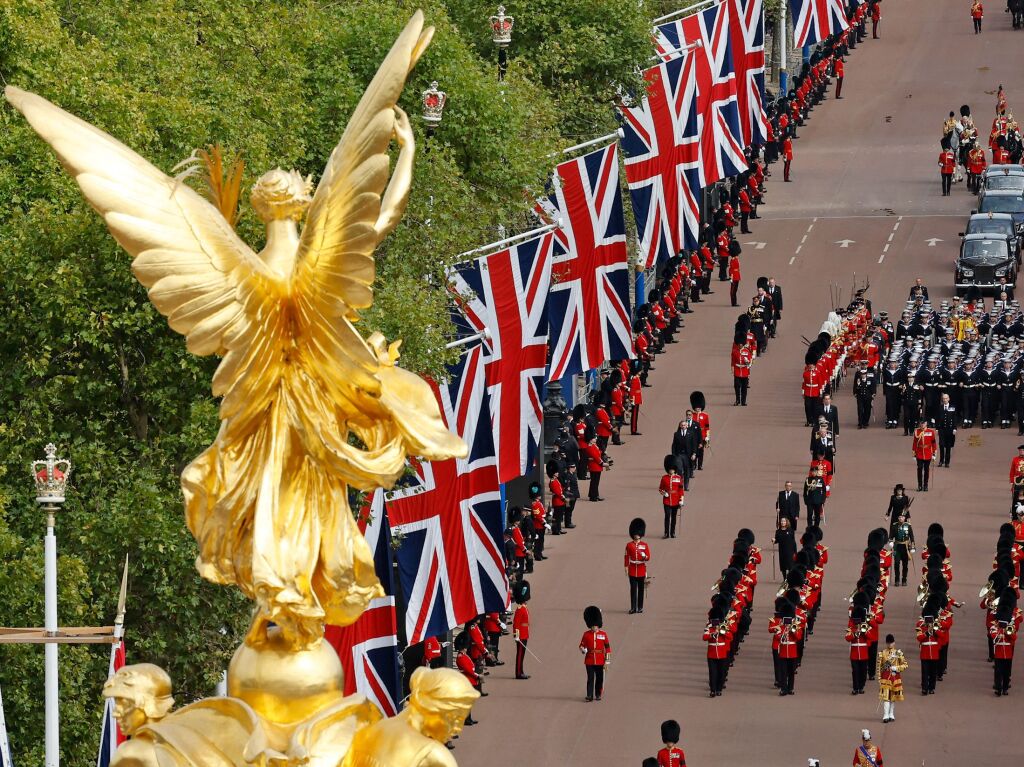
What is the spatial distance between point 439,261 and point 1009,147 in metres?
52.9

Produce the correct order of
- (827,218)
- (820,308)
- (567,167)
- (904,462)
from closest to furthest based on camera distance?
(567,167)
(904,462)
(820,308)
(827,218)

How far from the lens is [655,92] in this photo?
2788 inches

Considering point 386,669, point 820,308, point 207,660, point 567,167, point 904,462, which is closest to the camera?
point 386,669

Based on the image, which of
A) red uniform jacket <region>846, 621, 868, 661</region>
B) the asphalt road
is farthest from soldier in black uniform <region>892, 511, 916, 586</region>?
red uniform jacket <region>846, 621, 868, 661</region>

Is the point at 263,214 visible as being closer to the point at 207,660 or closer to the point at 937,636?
the point at 207,660

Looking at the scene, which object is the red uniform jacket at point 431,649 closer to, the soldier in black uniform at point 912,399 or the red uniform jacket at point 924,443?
the red uniform jacket at point 924,443

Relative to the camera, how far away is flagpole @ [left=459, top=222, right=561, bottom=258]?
5169cm

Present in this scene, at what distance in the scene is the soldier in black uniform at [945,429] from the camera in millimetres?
68500

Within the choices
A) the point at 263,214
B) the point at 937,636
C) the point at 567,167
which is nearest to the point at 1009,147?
the point at 567,167

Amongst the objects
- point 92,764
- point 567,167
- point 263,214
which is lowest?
point 92,764

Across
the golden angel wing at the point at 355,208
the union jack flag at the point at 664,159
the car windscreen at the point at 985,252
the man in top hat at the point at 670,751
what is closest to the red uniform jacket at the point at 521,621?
the man in top hat at the point at 670,751

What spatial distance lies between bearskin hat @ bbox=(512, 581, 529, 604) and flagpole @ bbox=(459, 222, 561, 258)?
5.97 meters

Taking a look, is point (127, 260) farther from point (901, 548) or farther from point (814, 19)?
point (814, 19)

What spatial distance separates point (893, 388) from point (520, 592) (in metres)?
21.0
